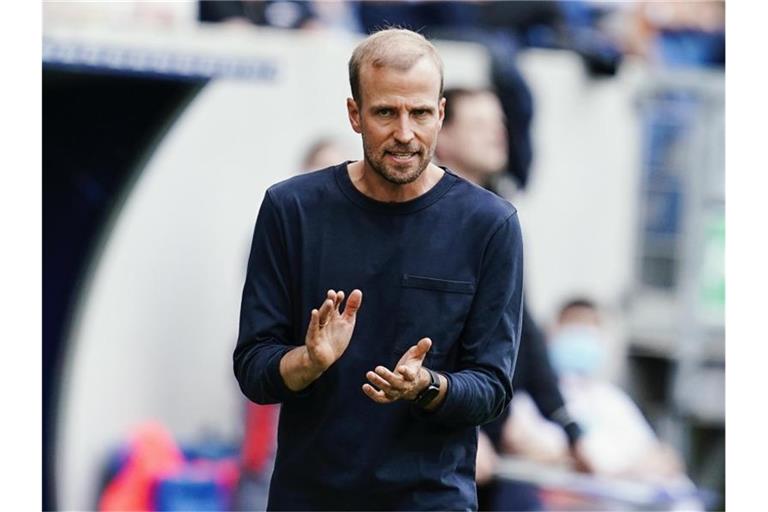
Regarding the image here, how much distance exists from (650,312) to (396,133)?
14.6 ft

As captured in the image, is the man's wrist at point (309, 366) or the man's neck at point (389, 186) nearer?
the man's wrist at point (309, 366)

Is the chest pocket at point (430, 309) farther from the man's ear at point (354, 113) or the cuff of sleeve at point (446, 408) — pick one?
the man's ear at point (354, 113)

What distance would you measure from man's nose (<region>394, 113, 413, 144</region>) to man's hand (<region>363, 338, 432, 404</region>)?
33 centimetres

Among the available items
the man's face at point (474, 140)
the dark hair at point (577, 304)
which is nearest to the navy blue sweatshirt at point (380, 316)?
the man's face at point (474, 140)

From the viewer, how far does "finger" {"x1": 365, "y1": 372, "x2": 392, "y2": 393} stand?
2498 millimetres

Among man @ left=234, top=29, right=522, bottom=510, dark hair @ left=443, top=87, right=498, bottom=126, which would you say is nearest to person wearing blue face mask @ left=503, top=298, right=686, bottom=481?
dark hair @ left=443, top=87, right=498, bottom=126

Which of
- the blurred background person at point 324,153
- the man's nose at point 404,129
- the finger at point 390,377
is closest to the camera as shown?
the finger at point 390,377

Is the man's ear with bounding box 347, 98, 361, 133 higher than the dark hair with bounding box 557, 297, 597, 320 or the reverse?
higher

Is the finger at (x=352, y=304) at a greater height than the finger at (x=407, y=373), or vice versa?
the finger at (x=352, y=304)

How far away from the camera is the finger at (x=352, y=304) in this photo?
255 cm

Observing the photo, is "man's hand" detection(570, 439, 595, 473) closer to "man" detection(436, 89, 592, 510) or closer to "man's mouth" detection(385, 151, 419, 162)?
"man" detection(436, 89, 592, 510)

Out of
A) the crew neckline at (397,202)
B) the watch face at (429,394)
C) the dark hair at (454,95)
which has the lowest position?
the watch face at (429,394)

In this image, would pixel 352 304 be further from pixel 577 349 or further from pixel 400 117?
pixel 577 349
